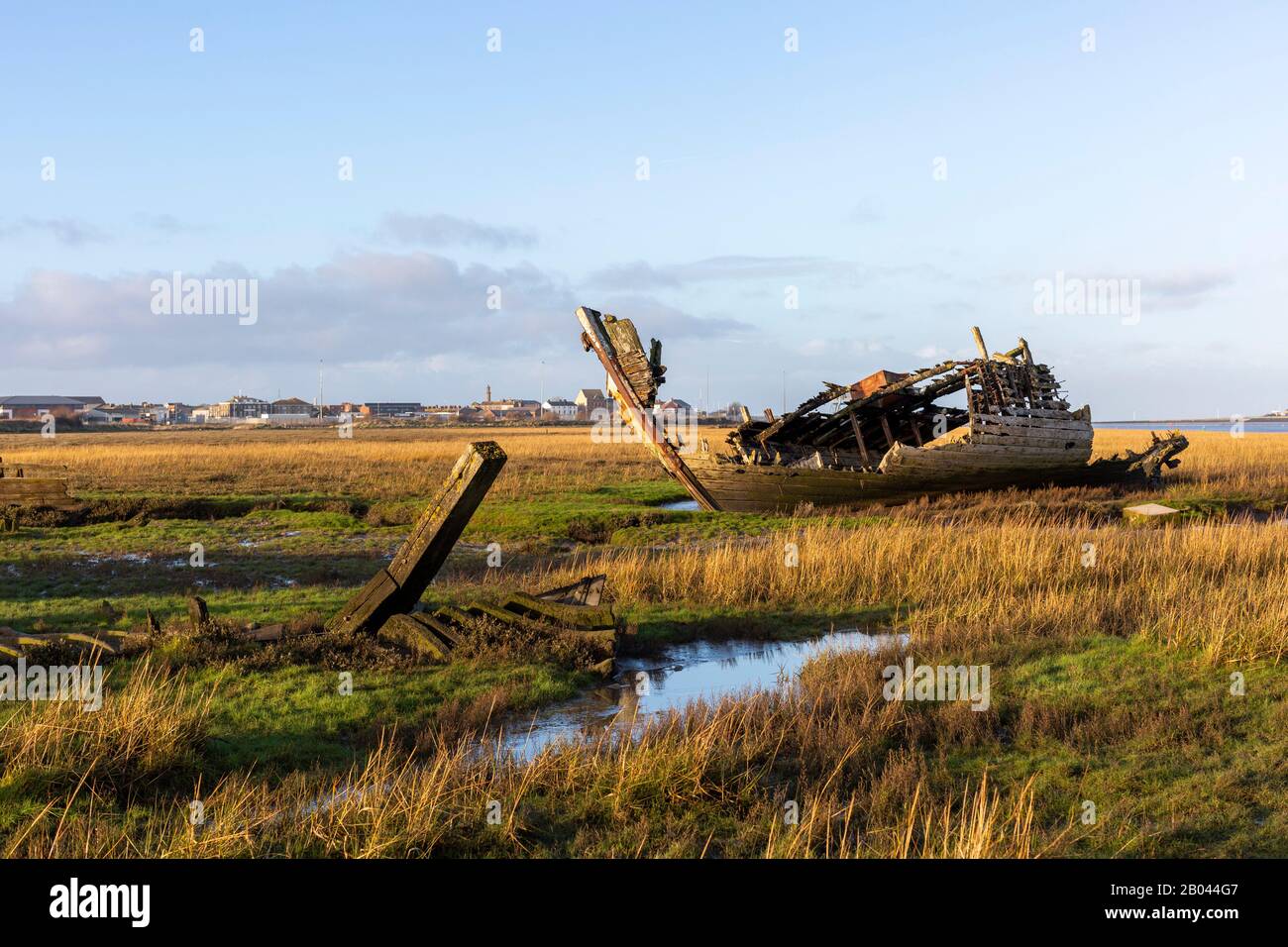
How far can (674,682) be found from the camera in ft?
31.1

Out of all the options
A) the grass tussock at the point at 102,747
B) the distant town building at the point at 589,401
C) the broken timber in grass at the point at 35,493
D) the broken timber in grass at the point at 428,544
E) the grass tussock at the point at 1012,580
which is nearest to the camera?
the grass tussock at the point at 102,747

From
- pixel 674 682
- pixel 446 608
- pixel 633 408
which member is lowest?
pixel 674 682

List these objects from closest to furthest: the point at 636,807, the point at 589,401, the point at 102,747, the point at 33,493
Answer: the point at 636,807, the point at 102,747, the point at 33,493, the point at 589,401

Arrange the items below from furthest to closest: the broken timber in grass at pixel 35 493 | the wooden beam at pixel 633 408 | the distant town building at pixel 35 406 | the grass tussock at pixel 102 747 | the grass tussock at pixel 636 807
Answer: the distant town building at pixel 35 406 → the wooden beam at pixel 633 408 → the broken timber in grass at pixel 35 493 → the grass tussock at pixel 102 747 → the grass tussock at pixel 636 807

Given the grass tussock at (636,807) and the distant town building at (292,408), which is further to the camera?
the distant town building at (292,408)

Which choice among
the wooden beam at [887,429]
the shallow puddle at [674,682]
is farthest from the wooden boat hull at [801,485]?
the shallow puddle at [674,682]

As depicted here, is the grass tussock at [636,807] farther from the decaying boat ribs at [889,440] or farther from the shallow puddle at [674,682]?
the decaying boat ribs at [889,440]

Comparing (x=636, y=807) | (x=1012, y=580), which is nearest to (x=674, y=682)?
(x=636, y=807)

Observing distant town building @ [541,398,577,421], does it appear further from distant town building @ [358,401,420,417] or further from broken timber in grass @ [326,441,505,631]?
broken timber in grass @ [326,441,505,631]

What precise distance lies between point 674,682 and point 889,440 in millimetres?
19530

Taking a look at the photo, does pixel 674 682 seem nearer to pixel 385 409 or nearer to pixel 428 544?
pixel 428 544

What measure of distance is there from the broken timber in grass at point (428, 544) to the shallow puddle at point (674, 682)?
78.3 inches

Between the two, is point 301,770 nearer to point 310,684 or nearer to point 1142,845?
point 310,684

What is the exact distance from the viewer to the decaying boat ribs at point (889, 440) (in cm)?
2362
